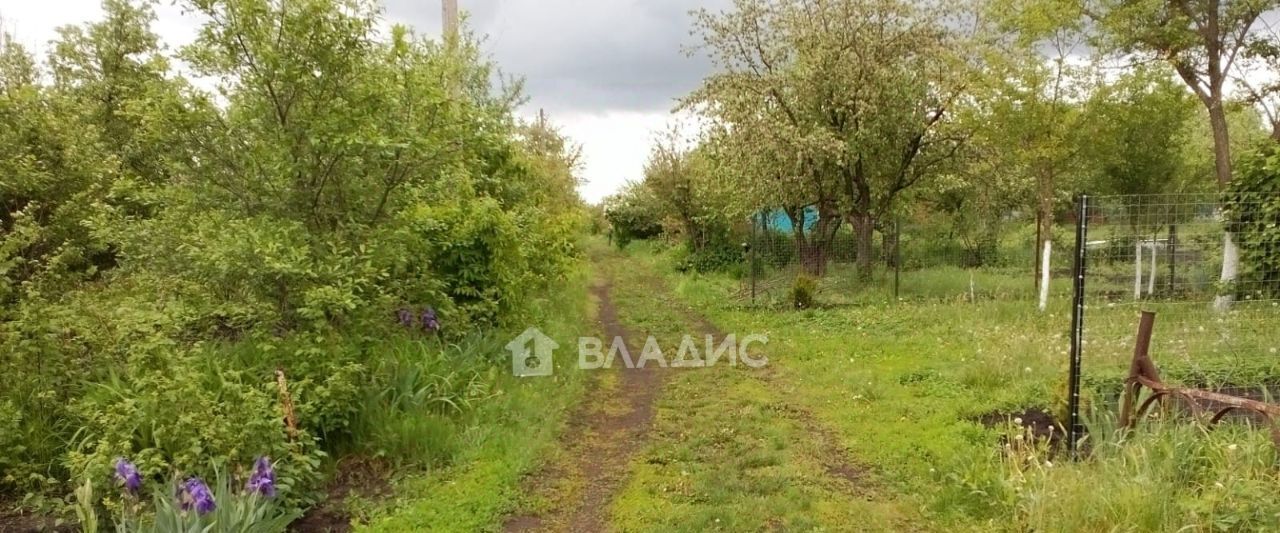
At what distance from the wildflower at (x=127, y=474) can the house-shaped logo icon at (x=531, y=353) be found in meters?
3.58

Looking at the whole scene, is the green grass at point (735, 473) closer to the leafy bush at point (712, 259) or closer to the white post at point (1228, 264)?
the white post at point (1228, 264)

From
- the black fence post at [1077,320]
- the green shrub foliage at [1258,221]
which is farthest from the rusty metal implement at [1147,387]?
the green shrub foliage at [1258,221]

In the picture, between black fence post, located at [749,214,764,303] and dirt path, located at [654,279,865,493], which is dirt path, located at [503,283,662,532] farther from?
black fence post, located at [749,214,764,303]

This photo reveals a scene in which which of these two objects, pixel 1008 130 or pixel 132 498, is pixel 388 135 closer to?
pixel 132 498

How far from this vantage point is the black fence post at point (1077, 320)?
3836 mm

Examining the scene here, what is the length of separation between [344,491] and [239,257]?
1.50 m

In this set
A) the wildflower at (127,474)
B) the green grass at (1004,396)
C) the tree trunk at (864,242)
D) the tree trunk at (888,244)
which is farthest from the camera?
the tree trunk at (888,244)

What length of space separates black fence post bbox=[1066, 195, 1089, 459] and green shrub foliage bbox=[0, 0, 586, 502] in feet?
12.7

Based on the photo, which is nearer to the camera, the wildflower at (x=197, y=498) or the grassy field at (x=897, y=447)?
the wildflower at (x=197, y=498)

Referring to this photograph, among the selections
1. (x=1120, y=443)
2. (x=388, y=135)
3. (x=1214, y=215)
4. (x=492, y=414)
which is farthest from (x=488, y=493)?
(x=1214, y=215)

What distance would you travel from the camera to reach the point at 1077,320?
400 centimetres

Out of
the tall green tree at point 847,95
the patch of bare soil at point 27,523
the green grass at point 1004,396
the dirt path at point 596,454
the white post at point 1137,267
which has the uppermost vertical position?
the tall green tree at point 847,95

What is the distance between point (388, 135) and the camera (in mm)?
4254

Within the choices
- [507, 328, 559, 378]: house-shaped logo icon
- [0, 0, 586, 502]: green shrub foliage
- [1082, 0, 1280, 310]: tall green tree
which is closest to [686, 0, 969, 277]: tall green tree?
[1082, 0, 1280, 310]: tall green tree
